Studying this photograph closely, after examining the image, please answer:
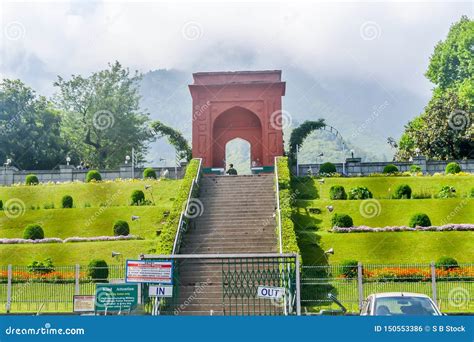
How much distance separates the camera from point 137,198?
33812mm

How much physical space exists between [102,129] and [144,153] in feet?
15.2

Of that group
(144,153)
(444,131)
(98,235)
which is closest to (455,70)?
(444,131)

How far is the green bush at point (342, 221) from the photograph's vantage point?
1101 inches

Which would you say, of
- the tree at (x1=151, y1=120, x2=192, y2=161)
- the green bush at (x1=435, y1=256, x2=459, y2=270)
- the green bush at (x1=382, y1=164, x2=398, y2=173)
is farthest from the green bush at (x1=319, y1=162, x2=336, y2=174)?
the green bush at (x1=435, y1=256, x2=459, y2=270)

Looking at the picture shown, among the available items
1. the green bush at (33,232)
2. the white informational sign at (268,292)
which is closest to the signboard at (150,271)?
the white informational sign at (268,292)

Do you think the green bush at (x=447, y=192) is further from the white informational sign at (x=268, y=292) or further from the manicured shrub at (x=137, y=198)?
the white informational sign at (x=268, y=292)

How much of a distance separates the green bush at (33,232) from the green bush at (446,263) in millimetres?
16142

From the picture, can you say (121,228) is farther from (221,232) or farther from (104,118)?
(104,118)

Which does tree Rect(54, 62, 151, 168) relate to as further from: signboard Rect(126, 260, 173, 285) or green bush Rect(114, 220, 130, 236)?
signboard Rect(126, 260, 173, 285)

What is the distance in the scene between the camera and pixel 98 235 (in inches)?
1145

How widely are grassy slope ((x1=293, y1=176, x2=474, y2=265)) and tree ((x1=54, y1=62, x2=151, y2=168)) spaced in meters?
25.2

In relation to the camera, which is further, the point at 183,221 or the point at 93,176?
the point at 93,176

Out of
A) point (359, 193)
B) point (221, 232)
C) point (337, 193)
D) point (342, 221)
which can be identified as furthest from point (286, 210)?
point (359, 193)

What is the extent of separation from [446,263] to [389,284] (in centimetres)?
269
